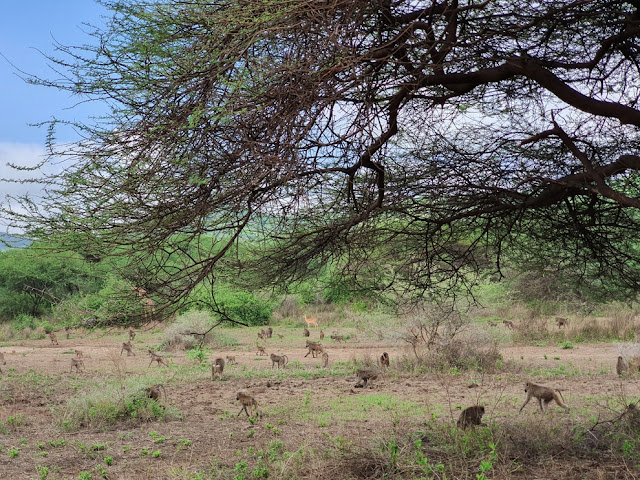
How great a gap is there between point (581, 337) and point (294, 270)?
65.9ft

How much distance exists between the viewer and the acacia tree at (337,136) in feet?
14.6

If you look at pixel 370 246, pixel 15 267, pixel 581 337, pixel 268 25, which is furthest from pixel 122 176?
pixel 15 267

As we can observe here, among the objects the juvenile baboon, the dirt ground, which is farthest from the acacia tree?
the juvenile baboon

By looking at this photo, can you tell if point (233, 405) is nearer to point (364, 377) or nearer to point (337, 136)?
point (364, 377)

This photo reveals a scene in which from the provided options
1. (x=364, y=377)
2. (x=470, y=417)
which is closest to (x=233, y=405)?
Answer: (x=364, y=377)

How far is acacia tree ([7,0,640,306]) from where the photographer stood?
14.6ft

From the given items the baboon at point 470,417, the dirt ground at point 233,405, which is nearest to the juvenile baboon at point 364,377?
the dirt ground at point 233,405

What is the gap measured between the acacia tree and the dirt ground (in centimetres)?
148

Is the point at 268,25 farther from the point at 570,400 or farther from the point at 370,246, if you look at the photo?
the point at 570,400

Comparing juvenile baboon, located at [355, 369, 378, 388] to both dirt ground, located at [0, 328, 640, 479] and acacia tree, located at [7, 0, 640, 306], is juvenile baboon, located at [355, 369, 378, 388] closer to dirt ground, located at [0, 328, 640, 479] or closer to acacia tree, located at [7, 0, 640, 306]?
dirt ground, located at [0, 328, 640, 479]

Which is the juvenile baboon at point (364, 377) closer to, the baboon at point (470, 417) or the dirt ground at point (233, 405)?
the dirt ground at point (233, 405)

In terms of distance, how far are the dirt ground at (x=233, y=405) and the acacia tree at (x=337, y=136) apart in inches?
58.1

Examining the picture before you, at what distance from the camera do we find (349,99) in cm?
491

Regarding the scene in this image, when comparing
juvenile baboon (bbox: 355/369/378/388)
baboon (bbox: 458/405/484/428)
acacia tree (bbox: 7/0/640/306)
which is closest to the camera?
acacia tree (bbox: 7/0/640/306)
